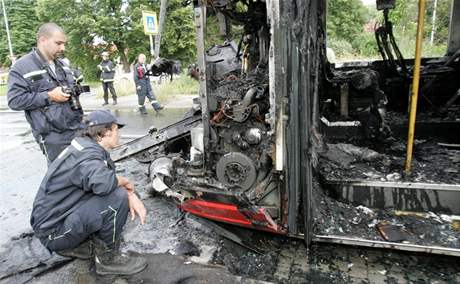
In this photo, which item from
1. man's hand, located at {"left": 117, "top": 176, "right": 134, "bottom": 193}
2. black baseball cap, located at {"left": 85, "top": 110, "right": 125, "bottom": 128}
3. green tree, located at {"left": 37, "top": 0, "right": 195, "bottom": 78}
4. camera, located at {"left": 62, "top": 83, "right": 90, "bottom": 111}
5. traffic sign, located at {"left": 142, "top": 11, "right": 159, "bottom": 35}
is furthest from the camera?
green tree, located at {"left": 37, "top": 0, "right": 195, "bottom": 78}

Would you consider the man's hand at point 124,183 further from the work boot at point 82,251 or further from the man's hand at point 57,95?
the man's hand at point 57,95

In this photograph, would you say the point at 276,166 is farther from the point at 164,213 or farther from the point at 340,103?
the point at 340,103

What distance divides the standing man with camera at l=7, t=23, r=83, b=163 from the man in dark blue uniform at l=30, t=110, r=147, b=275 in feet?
2.62

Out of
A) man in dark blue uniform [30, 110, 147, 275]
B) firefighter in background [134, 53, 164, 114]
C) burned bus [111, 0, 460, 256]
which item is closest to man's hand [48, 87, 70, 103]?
man in dark blue uniform [30, 110, 147, 275]

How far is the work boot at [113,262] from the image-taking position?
8.33 feet

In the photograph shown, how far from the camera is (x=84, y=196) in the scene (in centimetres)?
241

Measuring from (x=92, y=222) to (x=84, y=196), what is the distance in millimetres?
182

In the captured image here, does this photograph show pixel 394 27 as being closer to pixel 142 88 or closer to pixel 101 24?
pixel 142 88

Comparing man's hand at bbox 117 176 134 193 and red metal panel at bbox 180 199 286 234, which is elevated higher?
man's hand at bbox 117 176 134 193

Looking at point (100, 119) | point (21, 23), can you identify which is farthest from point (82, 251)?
point (21, 23)

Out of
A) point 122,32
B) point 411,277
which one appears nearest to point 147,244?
point 411,277

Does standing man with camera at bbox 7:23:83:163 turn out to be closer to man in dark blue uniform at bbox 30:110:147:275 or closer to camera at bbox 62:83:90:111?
camera at bbox 62:83:90:111

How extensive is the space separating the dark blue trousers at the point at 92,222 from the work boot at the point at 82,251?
0.37ft

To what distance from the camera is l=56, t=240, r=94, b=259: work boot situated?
8.58 feet
